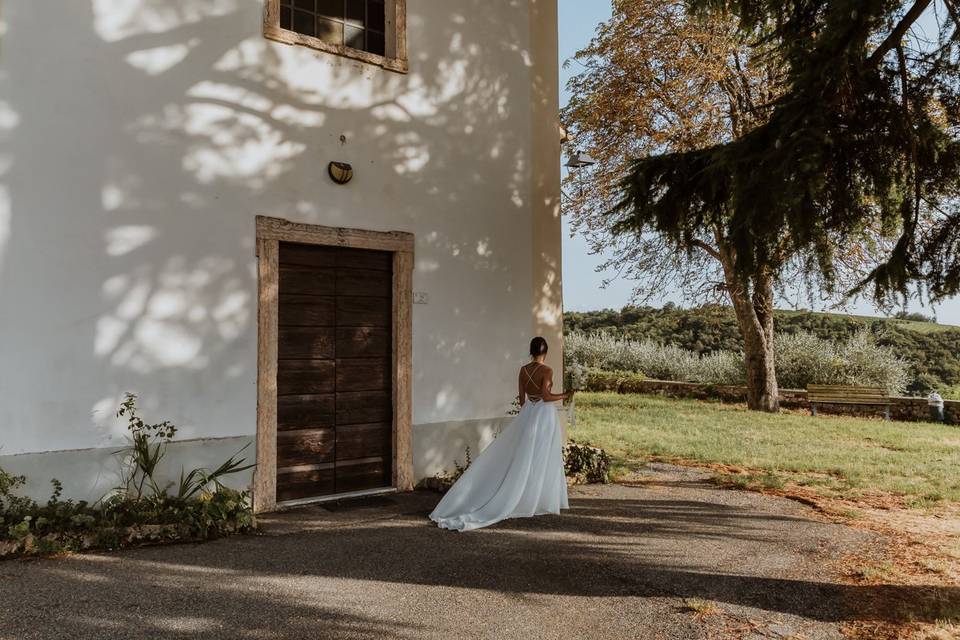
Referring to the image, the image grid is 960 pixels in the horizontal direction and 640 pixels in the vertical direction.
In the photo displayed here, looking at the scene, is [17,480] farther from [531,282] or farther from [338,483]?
[531,282]

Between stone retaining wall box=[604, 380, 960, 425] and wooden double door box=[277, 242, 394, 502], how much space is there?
38.2 feet

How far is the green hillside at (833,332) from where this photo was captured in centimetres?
2156

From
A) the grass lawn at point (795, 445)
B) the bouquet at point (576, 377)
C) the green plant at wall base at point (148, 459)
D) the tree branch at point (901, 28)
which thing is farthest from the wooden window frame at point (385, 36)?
the bouquet at point (576, 377)

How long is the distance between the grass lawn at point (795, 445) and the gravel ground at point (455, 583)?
7.80ft

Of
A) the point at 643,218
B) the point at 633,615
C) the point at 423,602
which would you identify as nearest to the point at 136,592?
the point at 423,602

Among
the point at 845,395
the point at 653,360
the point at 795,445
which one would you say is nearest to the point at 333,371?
the point at 795,445

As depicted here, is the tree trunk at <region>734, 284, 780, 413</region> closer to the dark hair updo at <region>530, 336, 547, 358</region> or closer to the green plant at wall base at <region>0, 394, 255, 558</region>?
the dark hair updo at <region>530, 336, 547, 358</region>

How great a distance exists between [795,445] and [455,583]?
25.5ft

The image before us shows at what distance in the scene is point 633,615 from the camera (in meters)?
3.64

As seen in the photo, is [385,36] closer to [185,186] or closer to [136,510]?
[185,186]

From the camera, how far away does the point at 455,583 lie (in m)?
4.13

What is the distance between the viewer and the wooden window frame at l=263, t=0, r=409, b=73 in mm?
6035

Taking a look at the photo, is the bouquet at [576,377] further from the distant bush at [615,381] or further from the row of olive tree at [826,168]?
the row of olive tree at [826,168]

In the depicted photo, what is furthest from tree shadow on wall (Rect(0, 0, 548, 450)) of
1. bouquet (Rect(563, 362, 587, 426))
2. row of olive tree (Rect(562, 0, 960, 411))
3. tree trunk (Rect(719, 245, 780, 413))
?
bouquet (Rect(563, 362, 587, 426))
